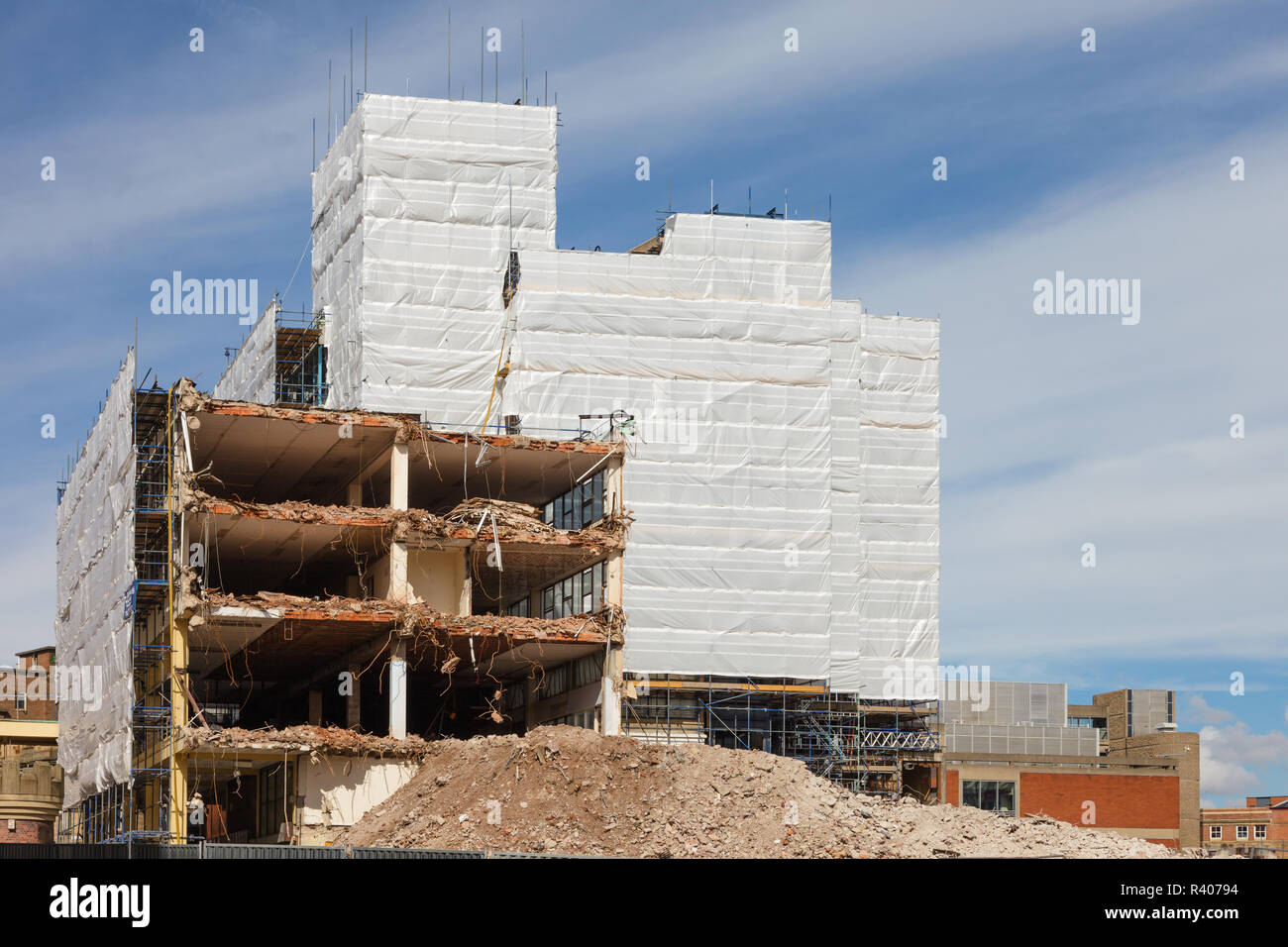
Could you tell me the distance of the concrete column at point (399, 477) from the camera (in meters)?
43.3

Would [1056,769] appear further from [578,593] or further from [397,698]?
[397,698]

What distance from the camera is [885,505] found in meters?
66.7

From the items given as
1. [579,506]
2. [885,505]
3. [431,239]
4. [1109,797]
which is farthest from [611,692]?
[1109,797]

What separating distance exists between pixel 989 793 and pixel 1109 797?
19.6 ft

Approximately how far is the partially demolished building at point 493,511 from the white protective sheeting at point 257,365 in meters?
0.26

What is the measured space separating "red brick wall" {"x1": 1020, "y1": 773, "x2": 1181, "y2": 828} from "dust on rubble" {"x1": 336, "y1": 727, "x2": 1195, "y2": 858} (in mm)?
35262

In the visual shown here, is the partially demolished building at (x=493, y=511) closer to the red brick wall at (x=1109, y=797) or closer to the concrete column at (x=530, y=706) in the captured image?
the concrete column at (x=530, y=706)

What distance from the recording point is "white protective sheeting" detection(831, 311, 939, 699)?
207 ft

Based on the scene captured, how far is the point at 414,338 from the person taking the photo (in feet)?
190

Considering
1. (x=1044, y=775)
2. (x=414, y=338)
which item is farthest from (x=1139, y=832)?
(x=414, y=338)

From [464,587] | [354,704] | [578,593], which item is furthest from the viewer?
[578,593]

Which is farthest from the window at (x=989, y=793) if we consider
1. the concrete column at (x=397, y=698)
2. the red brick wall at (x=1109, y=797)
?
the concrete column at (x=397, y=698)
